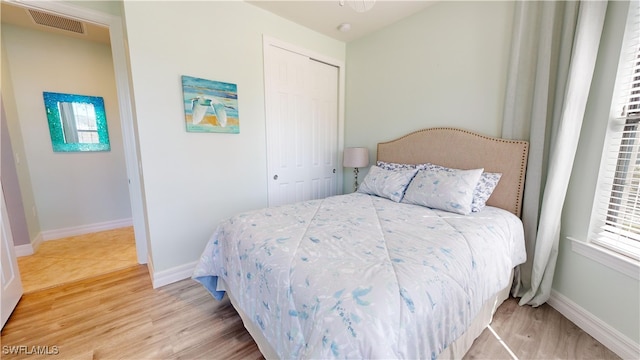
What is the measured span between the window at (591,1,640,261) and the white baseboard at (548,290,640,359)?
1.59ft

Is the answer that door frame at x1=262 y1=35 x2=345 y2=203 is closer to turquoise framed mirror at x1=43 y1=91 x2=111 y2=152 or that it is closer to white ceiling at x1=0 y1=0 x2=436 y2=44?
white ceiling at x1=0 y1=0 x2=436 y2=44

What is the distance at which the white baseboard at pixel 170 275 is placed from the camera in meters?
2.16

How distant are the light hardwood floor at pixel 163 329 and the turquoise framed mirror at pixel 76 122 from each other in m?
2.01

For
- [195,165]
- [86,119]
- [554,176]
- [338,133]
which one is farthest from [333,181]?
[86,119]

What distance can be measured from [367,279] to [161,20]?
2508mm

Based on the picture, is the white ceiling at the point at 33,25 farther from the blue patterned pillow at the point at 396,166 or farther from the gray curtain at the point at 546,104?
the gray curtain at the point at 546,104

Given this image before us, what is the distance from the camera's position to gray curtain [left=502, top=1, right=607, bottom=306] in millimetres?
1540

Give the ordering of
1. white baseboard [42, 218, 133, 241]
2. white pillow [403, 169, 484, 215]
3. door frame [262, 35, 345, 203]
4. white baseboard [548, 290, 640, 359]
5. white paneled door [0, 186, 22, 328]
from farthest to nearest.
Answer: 1. white baseboard [42, 218, 133, 241]
2. door frame [262, 35, 345, 203]
3. white pillow [403, 169, 484, 215]
4. white paneled door [0, 186, 22, 328]
5. white baseboard [548, 290, 640, 359]

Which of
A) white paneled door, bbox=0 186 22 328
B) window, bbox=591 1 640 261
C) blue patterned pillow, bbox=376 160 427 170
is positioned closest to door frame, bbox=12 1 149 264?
white paneled door, bbox=0 186 22 328

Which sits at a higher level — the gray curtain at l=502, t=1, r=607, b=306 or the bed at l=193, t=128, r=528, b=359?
the gray curtain at l=502, t=1, r=607, b=306

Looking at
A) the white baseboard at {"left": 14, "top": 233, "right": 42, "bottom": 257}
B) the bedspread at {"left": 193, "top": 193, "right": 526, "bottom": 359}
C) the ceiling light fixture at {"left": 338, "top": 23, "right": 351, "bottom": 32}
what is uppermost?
the ceiling light fixture at {"left": 338, "top": 23, "right": 351, "bottom": 32}

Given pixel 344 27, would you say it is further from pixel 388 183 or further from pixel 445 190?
pixel 445 190

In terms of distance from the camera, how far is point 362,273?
98cm

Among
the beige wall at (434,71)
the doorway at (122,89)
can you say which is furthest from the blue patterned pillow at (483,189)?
the doorway at (122,89)
